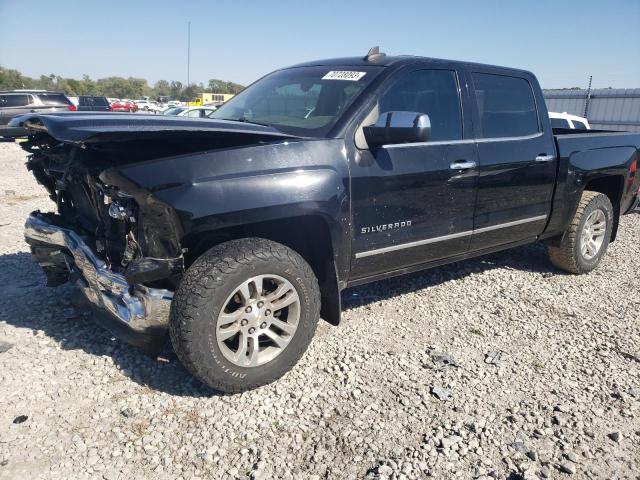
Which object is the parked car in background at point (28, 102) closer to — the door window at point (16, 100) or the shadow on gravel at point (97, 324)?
the door window at point (16, 100)

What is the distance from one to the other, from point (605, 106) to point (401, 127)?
18.4 m

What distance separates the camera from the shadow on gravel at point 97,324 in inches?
115

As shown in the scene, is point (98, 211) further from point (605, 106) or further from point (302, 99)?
point (605, 106)

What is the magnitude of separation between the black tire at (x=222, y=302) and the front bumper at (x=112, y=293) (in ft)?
0.33

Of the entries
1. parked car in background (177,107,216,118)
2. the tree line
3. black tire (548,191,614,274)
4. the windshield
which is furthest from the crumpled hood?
the tree line

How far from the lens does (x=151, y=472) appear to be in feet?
7.14

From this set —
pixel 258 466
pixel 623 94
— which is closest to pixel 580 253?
pixel 258 466

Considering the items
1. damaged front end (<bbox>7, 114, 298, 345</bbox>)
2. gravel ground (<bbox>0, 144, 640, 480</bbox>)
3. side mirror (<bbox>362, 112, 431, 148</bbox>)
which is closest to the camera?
gravel ground (<bbox>0, 144, 640, 480</bbox>)

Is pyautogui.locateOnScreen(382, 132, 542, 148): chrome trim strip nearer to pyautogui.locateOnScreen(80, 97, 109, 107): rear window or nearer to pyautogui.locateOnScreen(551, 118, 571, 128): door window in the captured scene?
pyautogui.locateOnScreen(551, 118, 571, 128): door window

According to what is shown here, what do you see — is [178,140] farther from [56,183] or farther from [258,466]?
[258,466]

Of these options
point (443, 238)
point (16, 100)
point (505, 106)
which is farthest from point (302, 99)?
point (16, 100)

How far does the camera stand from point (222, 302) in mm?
2535

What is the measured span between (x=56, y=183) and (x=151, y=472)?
81.7 inches

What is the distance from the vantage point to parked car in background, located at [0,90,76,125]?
17859 millimetres
